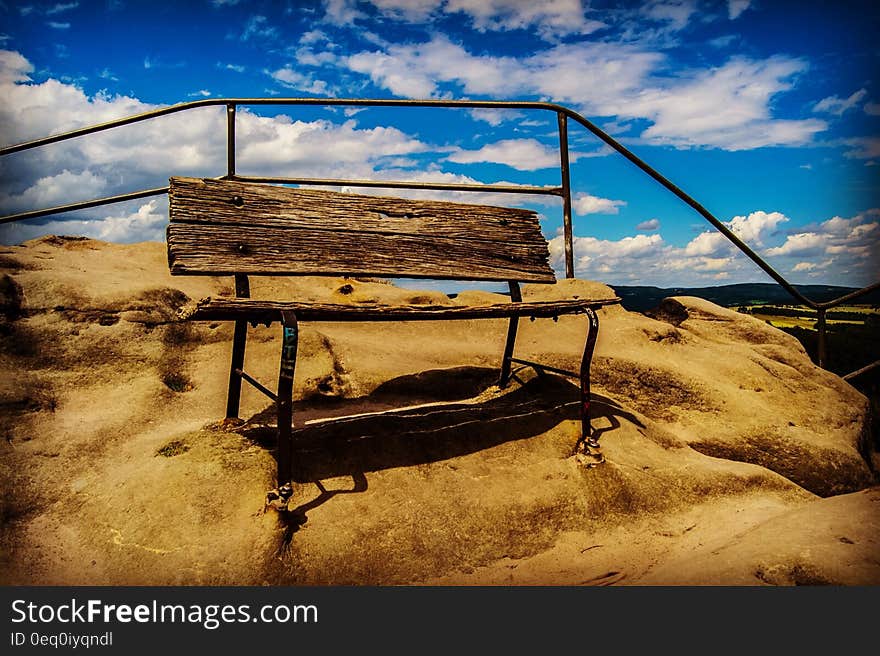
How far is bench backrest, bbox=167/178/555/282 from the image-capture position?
3.80 m

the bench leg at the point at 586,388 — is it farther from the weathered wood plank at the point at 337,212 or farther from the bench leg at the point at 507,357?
the weathered wood plank at the point at 337,212

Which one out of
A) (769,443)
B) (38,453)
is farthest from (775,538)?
(38,453)

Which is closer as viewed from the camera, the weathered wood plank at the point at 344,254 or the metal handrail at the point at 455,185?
the weathered wood plank at the point at 344,254

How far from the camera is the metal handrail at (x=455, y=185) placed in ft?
15.6

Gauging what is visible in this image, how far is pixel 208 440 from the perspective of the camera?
3.83 m

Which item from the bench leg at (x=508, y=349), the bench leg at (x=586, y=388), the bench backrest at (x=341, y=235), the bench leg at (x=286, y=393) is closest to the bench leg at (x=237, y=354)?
the bench backrest at (x=341, y=235)

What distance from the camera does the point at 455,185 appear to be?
5371 mm

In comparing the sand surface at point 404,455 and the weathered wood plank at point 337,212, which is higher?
the weathered wood plank at point 337,212

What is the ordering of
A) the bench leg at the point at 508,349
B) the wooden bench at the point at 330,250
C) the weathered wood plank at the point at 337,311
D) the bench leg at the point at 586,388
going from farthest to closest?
Result: the bench leg at the point at 508,349
the bench leg at the point at 586,388
the wooden bench at the point at 330,250
the weathered wood plank at the point at 337,311

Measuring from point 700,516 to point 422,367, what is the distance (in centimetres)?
290

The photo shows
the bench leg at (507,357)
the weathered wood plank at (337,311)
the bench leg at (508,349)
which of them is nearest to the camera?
the weathered wood plank at (337,311)

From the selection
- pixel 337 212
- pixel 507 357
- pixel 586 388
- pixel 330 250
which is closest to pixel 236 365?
pixel 330 250

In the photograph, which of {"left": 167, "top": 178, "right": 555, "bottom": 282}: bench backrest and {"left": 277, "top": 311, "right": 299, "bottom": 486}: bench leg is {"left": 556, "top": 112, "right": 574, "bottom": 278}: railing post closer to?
{"left": 167, "top": 178, "right": 555, "bottom": 282}: bench backrest

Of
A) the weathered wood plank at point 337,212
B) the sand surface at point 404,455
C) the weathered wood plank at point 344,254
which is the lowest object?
the sand surface at point 404,455
